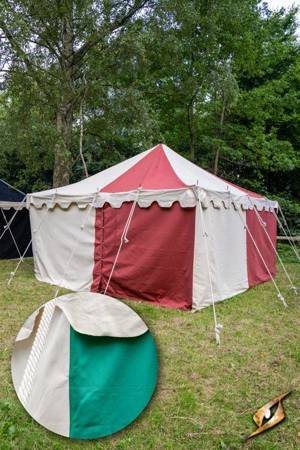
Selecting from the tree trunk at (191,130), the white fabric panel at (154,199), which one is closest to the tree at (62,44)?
the white fabric panel at (154,199)

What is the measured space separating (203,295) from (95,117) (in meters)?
6.42

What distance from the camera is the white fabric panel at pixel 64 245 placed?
5148 mm

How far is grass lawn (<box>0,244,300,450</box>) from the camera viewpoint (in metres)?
2.01

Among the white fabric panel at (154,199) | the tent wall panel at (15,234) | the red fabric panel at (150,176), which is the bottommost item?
the tent wall panel at (15,234)

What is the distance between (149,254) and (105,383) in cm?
267

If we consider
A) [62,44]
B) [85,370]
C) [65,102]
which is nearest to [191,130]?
[65,102]

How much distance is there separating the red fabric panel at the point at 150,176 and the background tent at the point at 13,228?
367 centimetres

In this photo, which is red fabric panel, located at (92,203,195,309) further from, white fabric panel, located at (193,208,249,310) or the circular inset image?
the circular inset image

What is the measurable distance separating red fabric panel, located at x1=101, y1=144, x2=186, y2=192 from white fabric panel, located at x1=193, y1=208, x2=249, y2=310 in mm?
656

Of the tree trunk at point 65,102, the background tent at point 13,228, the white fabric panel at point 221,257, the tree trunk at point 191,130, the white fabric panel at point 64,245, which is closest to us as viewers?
the white fabric panel at point 221,257

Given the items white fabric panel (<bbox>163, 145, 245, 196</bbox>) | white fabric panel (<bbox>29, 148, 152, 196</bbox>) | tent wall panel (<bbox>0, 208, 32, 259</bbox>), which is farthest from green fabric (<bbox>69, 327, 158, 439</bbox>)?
tent wall panel (<bbox>0, 208, 32, 259</bbox>)

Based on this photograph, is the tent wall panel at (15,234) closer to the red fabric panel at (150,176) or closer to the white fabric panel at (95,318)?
the red fabric panel at (150,176)

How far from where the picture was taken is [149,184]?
15.8ft

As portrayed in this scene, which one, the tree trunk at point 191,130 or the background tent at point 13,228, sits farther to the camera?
the tree trunk at point 191,130
